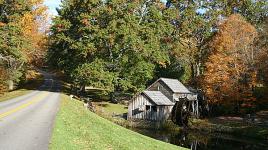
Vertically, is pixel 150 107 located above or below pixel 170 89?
below

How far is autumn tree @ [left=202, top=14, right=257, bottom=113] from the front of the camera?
47750 millimetres

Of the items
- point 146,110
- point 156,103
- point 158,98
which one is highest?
point 158,98

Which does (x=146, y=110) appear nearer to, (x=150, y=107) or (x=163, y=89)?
(x=150, y=107)

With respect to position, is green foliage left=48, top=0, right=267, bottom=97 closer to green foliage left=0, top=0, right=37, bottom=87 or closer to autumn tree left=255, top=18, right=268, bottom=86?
green foliage left=0, top=0, right=37, bottom=87

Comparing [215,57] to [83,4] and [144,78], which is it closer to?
[144,78]

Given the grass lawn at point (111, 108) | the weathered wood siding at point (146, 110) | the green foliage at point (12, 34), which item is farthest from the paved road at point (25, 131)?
the green foliage at point (12, 34)

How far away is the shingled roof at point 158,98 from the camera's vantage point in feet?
155

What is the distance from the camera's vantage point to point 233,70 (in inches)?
1898

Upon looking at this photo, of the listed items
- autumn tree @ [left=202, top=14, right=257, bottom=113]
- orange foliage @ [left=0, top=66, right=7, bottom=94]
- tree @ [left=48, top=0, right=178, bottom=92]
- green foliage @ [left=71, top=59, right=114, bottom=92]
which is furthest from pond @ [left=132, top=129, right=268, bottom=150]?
orange foliage @ [left=0, top=66, right=7, bottom=94]

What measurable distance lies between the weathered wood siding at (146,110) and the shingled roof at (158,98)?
548mm

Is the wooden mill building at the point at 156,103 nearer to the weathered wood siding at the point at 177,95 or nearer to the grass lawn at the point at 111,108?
the weathered wood siding at the point at 177,95

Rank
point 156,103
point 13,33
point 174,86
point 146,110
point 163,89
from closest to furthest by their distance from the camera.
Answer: point 156,103 < point 146,110 < point 13,33 < point 163,89 < point 174,86

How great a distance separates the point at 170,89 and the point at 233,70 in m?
9.04

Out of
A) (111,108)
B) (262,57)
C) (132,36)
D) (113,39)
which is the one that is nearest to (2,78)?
(111,108)
